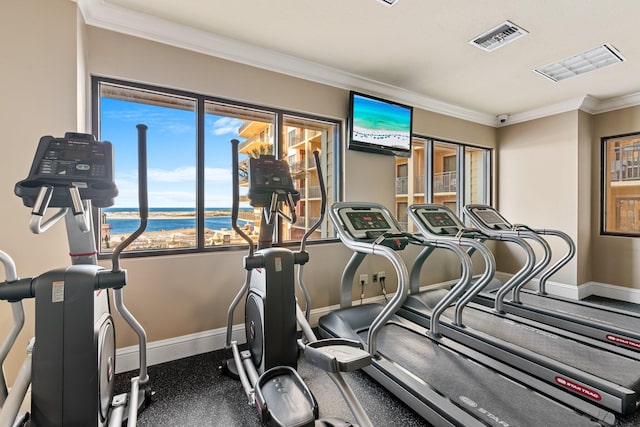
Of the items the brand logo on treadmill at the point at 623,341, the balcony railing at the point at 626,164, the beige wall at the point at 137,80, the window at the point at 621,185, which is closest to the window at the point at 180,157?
the beige wall at the point at 137,80

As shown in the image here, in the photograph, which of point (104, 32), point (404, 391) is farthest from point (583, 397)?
point (104, 32)

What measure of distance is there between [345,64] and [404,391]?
10.1ft

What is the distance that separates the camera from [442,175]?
16.1ft

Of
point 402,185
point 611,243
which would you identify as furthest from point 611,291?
point 402,185

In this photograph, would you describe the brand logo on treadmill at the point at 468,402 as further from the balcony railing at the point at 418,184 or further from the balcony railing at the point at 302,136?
the balcony railing at the point at 418,184

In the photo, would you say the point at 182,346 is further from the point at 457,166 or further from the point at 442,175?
the point at 457,166

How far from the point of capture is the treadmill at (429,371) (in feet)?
5.81

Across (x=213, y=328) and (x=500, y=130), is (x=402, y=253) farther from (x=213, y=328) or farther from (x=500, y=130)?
(x=500, y=130)

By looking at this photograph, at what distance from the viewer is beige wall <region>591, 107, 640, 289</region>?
13.9 ft

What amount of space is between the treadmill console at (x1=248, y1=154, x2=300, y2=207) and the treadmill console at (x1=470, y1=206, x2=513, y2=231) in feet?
8.26

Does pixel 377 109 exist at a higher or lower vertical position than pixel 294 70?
lower

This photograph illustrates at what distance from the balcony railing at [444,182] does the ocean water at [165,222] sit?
10.3ft

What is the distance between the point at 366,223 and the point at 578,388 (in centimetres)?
189

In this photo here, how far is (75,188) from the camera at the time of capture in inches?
57.7
